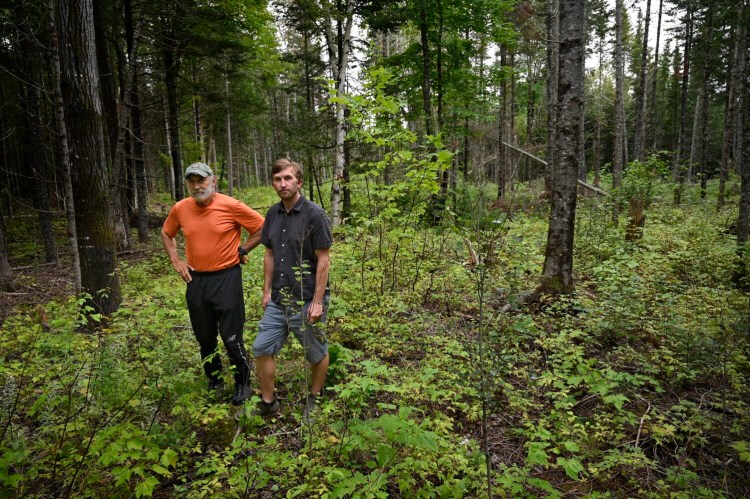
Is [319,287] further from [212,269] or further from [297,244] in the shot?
[212,269]

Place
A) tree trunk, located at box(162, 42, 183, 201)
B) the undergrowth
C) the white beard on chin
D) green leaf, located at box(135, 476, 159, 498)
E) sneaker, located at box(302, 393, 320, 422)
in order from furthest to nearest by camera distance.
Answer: tree trunk, located at box(162, 42, 183, 201) → the white beard on chin → sneaker, located at box(302, 393, 320, 422) → the undergrowth → green leaf, located at box(135, 476, 159, 498)

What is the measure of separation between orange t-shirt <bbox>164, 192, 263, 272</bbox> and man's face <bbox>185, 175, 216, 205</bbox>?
3.1 inches

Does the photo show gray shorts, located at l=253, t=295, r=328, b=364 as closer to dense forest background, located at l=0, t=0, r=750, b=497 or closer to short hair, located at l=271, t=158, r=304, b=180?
dense forest background, located at l=0, t=0, r=750, b=497

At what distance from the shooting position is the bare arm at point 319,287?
338cm

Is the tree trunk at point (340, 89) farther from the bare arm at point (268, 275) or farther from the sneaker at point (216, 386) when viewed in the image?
the sneaker at point (216, 386)

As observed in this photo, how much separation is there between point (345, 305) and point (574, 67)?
4738mm

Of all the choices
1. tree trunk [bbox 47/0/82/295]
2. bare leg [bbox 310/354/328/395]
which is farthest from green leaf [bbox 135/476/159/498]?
tree trunk [bbox 47/0/82/295]

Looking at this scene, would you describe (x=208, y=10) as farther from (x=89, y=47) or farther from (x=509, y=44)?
(x=509, y=44)

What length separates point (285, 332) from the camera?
3574 mm

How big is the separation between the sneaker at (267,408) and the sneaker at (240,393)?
22cm

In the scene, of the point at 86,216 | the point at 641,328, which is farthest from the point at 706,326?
the point at 86,216

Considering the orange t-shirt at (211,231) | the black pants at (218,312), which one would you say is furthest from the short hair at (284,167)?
the black pants at (218,312)

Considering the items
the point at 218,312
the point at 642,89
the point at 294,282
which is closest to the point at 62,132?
the point at 218,312

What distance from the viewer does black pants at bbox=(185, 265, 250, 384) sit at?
3.69m
